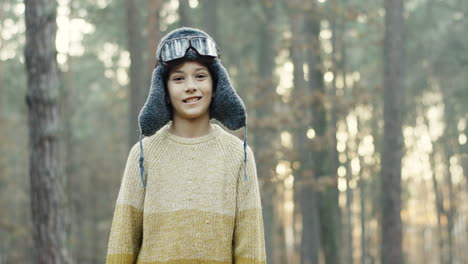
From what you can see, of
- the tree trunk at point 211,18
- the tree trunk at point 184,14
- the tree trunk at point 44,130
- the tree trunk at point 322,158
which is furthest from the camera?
the tree trunk at point 322,158

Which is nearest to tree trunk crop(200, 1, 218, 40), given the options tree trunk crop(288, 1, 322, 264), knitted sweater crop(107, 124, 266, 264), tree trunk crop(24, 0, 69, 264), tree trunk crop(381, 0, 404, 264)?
tree trunk crop(288, 1, 322, 264)

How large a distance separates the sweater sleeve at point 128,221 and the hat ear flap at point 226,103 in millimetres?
593

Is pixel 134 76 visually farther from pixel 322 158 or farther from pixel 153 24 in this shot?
pixel 322 158

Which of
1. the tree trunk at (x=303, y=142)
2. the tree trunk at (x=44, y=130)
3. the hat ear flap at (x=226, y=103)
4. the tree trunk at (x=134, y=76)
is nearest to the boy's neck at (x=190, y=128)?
the hat ear flap at (x=226, y=103)

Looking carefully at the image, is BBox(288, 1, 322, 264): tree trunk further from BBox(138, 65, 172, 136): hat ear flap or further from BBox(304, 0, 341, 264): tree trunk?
BBox(138, 65, 172, 136): hat ear flap

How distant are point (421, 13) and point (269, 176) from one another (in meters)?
12.5

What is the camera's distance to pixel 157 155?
3838 mm

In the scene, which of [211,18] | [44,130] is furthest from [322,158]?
[44,130]

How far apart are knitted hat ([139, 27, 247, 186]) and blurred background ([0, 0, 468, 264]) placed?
13.3 feet

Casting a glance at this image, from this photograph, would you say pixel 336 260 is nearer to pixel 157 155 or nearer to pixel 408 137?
pixel 157 155

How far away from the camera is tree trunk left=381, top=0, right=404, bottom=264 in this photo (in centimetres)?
1225

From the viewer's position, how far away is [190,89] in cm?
379

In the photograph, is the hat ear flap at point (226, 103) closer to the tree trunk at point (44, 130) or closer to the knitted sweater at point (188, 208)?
the knitted sweater at point (188, 208)

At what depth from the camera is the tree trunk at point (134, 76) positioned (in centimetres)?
1238
